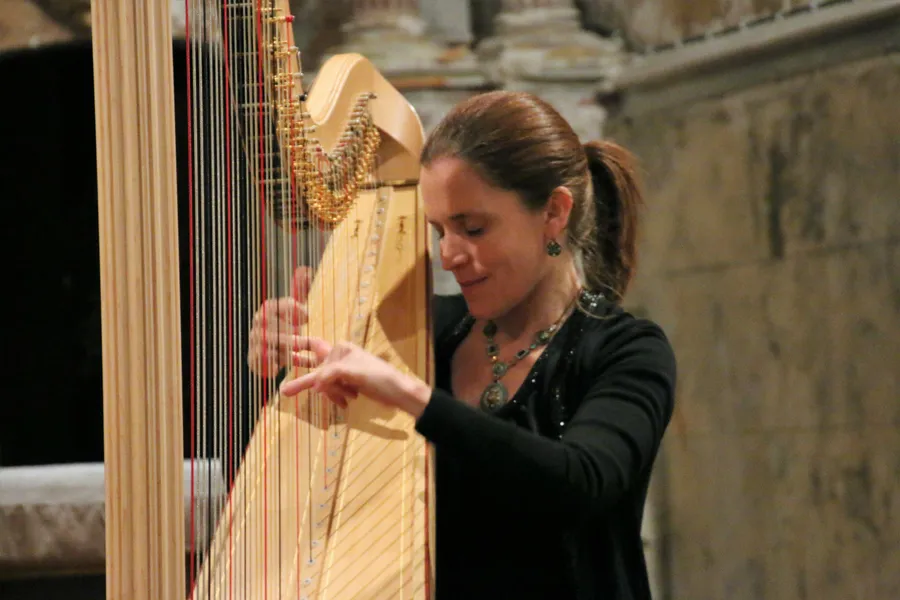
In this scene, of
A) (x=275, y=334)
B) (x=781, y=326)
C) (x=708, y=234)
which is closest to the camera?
(x=275, y=334)

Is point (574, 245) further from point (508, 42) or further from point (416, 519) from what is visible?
point (508, 42)

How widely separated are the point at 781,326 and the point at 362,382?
66.5 inches

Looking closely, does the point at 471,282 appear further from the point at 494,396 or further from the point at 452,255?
the point at 494,396

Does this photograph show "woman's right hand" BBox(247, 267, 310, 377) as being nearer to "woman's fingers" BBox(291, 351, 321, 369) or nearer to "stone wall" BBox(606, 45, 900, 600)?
"woman's fingers" BBox(291, 351, 321, 369)

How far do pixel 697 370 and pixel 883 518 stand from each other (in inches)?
22.6

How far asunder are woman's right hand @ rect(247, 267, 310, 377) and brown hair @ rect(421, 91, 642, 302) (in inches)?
10.5

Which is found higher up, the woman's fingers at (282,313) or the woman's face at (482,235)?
the woman's face at (482,235)

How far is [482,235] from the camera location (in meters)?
1.47

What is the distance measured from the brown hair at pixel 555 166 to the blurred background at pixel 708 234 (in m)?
1.12

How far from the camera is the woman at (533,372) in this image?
1.25m

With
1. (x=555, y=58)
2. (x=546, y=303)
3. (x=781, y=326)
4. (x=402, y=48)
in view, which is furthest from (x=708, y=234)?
(x=546, y=303)

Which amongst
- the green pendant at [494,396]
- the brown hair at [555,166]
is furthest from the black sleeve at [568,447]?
the brown hair at [555,166]

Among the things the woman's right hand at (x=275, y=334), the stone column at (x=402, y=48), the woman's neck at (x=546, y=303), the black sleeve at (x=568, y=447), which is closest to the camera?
the black sleeve at (x=568, y=447)

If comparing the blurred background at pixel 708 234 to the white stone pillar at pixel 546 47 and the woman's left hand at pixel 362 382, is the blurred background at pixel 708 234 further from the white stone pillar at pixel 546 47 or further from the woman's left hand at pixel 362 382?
the woman's left hand at pixel 362 382
